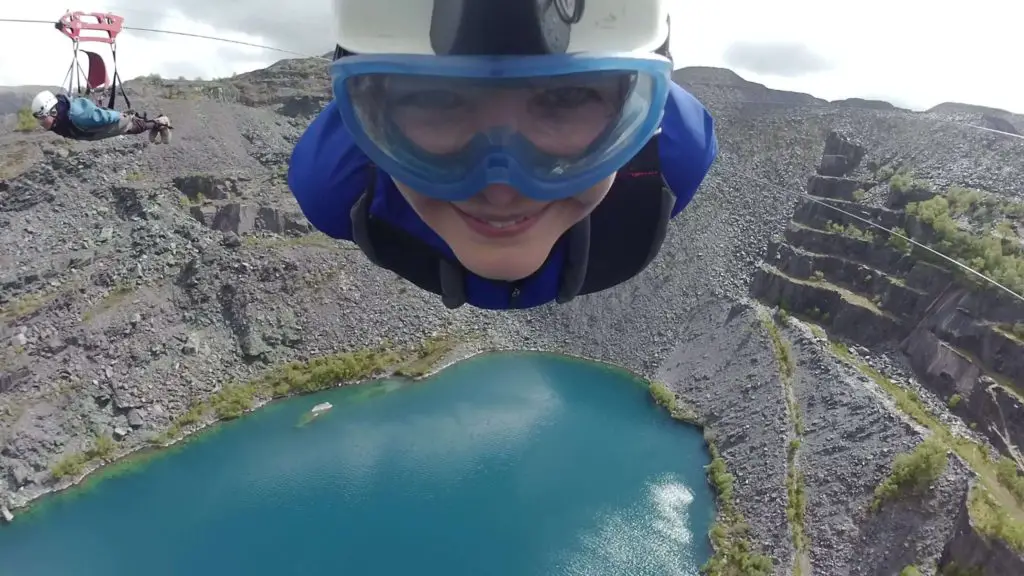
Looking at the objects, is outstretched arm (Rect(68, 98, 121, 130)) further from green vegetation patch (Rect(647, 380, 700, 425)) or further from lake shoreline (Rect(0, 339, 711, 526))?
green vegetation patch (Rect(647, 380, 700, 425))

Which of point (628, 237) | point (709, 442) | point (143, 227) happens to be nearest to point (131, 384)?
point (143, 227)

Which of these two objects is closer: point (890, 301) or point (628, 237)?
point (628, 237)

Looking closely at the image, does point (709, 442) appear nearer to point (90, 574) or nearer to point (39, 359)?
point (90, 574)

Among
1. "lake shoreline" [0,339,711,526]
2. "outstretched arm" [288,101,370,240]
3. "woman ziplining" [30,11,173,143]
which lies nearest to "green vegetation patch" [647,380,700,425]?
"lake shoreline" [0,339,711,526]

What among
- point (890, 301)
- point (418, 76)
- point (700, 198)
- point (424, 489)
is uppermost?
point (418, 76)

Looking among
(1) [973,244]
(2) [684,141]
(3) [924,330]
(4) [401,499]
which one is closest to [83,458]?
(4) [401,499]

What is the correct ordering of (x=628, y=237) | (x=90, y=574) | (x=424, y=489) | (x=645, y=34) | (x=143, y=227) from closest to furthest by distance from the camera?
(x=645, y=34), (x=628, y=237), (x=90, y=574), (x=424, y=489), (x=143, y=227)

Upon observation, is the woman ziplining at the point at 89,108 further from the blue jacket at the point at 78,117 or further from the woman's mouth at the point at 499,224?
the woman's mouth at the point at 499,224
